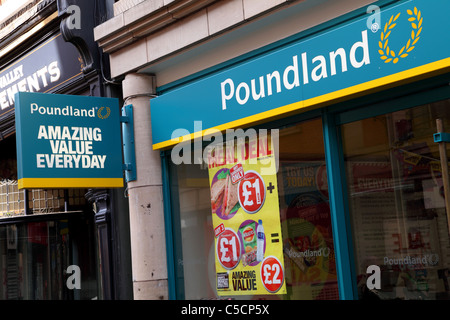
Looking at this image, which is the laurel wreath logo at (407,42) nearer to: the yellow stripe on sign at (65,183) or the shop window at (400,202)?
the shop window at (400,202)

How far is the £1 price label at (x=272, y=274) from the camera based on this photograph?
A: 7.20 meters

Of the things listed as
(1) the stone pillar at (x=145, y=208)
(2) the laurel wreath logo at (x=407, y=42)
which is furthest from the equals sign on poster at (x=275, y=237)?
(2) the laurel wreath logo at (x=407, y=42)

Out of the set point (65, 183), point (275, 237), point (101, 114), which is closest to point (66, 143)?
point (65, 183)

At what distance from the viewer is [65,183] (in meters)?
→ 8.14

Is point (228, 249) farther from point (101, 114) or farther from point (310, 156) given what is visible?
point (101, 114)

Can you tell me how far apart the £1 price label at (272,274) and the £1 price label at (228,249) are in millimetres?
448

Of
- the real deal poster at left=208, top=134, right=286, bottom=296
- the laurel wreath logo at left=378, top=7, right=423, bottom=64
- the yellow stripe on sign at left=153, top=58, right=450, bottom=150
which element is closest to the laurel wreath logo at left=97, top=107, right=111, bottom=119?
the yellow stripe on sign at left=153, top=58, right=450, bottom=150

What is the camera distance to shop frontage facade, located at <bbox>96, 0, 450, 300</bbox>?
5949 millimetres

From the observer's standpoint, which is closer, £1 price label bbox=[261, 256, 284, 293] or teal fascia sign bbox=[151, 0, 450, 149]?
teal fascia sign bbox=[151, 0, 450, 149]

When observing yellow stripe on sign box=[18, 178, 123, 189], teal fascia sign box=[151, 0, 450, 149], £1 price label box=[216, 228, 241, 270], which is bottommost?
£1 price label box=[216, 228, 241, 270]

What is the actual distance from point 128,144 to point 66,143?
2.82 feet

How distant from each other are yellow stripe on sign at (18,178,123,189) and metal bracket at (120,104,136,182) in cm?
27

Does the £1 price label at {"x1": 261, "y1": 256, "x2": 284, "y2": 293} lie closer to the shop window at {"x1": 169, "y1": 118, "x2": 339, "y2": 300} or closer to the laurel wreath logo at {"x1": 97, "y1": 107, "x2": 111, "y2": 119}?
the shop window at {"x1": 169, "y1": 118, "x2": 339, "y2": 300}

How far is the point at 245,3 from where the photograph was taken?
7.35 meters
